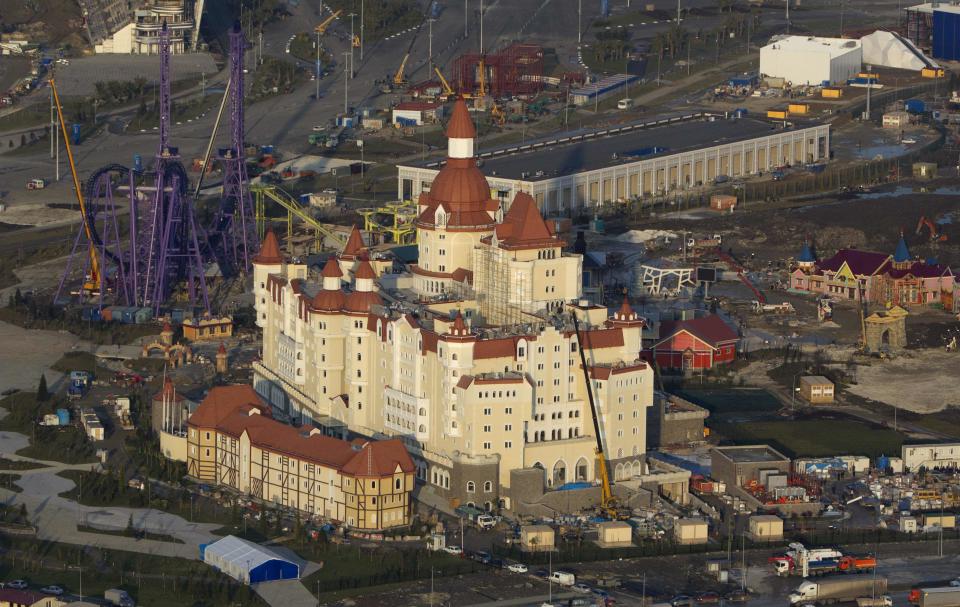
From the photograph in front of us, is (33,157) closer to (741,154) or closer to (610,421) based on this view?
(741,154)

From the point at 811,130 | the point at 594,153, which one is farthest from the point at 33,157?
the point at 811,130

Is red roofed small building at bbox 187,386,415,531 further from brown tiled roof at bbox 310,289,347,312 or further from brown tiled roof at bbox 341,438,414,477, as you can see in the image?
brown tiled roof at bbox 310,289,347,312

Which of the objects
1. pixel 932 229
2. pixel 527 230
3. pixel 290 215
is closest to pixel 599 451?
pixel 527 230

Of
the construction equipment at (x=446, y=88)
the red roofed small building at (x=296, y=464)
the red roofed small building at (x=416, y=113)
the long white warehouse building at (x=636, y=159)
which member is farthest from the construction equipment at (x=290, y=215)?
the construction equipment at (x=446, y=88)

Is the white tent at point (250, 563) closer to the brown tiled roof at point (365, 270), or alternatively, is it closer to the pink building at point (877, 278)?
the brown tiled roof at point (365, 270)

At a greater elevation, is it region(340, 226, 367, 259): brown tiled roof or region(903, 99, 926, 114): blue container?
region(903, 99, 926, 114): blue container

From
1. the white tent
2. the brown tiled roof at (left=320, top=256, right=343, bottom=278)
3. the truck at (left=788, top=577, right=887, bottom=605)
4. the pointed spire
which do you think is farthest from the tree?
the pointed spire

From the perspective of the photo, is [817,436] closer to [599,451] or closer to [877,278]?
[599,451]
